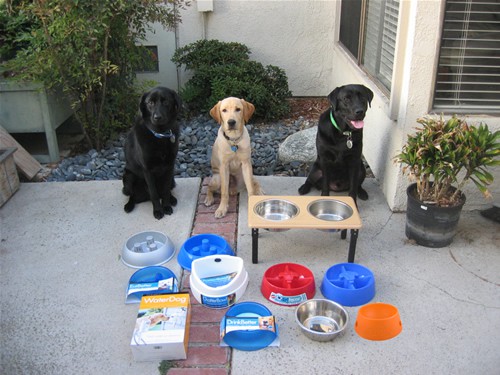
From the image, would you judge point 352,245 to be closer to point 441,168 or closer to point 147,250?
point 441,168

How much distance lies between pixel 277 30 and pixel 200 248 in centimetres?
431

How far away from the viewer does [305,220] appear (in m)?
3.50

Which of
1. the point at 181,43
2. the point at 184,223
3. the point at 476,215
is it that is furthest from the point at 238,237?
the point at 181,43

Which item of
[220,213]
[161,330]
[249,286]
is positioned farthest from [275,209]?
[161,330]

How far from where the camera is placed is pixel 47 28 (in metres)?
4.80

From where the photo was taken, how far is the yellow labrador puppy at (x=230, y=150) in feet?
13.0

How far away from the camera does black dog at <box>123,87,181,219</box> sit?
12.9 ft

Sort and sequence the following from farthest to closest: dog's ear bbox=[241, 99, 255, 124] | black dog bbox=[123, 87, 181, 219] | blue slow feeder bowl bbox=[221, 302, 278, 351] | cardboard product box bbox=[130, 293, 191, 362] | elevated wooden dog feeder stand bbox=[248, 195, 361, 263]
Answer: dog's ear bbox=[241, 99, 255, 124]
black dog bbox=[123, 87, 181, 219]
elevated wooden dog feeder stand bbox=[248, 195, 361, 263]
blue slow feeder bowl bbox=[221, 302, 278, 351]
cardboard product box bbox=[130, 293, 191, 362]

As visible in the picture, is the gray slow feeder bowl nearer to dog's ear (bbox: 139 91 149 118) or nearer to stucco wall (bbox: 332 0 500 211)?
dog's ear (bbox: 139 91 149 118)

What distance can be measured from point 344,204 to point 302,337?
1.17 m

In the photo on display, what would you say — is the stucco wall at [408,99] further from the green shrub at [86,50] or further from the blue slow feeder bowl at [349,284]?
the green shrub at [86,50]

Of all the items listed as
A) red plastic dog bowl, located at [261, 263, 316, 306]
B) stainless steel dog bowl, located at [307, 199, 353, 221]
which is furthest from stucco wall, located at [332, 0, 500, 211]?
red plastic dog bowl, located at [261, 263, 316, 306]

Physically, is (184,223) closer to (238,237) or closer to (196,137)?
(238,237)

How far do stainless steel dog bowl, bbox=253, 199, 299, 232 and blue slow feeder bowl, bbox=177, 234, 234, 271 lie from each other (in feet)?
1.20
